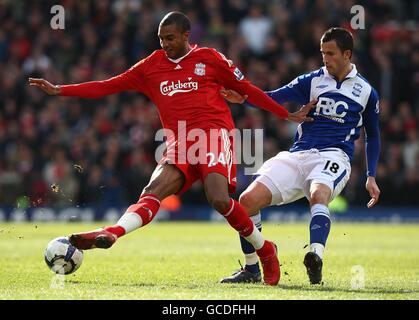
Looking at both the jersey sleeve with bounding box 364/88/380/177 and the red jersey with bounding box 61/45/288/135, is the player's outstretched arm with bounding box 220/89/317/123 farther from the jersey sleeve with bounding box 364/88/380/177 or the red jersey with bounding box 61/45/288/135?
the jersey sleeve with bounding box 364/88/380/177

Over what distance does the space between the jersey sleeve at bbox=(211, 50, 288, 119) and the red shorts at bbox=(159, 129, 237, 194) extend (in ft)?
1.52

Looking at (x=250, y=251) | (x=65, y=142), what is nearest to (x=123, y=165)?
(x=65, y=142)

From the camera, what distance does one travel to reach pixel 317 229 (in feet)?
28.1

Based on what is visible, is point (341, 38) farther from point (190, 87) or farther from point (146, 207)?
point (146, 207)

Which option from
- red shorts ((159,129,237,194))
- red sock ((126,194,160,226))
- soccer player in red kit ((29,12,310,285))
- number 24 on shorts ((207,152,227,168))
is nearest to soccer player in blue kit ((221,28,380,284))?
soccer player in red kit ((29,12,310,285))

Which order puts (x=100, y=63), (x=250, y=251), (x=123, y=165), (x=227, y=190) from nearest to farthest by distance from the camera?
1. (x=227, y=190)
2. (x=250, y=251)
3. (x=123, y=165)
4. (x=100, y=63)

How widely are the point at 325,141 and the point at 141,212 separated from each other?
2.04m

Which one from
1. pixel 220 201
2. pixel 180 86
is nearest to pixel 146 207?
pixel 220 201

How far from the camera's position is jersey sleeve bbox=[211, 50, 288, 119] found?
8.70 metres

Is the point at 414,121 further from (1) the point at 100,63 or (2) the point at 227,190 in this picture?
(2) the point at 227,190

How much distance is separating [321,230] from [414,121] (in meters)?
12.8

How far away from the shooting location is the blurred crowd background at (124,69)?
805 inches

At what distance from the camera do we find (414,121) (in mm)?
20781

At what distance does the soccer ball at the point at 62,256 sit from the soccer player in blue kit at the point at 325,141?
1439mm
